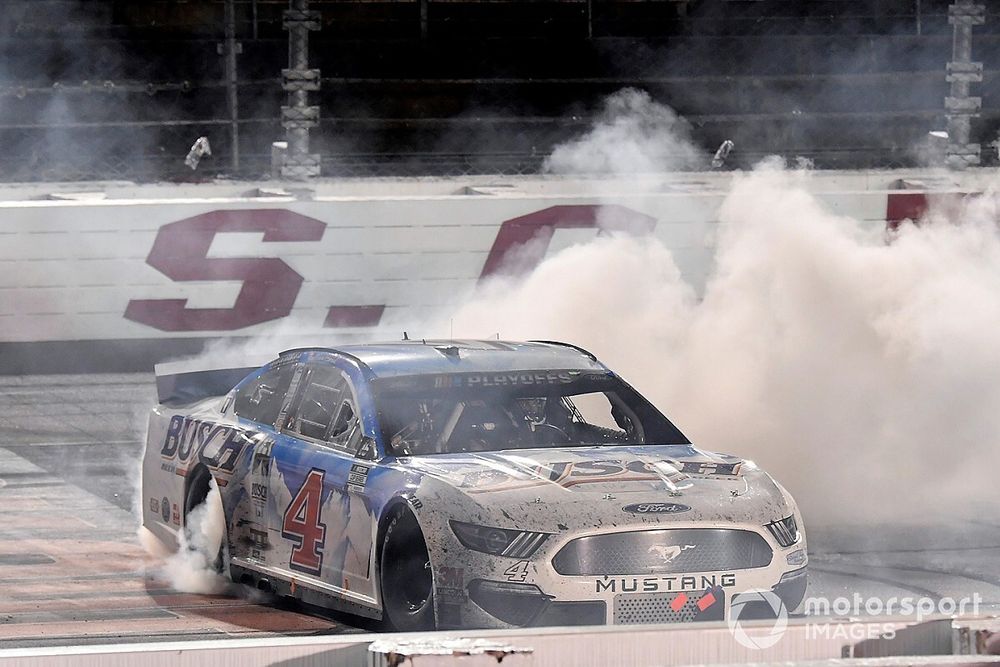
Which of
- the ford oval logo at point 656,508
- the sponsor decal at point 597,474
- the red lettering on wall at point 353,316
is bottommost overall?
the red lettering on wall at point 353,316

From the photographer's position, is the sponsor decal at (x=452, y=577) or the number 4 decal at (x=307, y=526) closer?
the sponsor decal at (x=452, y=577)

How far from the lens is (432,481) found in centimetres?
618

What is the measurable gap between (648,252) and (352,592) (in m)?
6.52

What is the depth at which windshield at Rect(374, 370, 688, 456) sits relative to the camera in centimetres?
679

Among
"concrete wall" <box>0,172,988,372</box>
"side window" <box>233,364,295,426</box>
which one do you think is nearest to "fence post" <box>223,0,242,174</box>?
"concrete wall" <box>0,172,988,372</box>

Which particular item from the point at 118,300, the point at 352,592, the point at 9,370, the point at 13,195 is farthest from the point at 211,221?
the point at 352,592

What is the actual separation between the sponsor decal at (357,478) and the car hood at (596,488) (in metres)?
0.19

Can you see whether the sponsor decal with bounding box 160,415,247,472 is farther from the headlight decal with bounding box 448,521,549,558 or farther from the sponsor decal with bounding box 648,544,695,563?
the sponsor decal with bounding box 648,544,695,563

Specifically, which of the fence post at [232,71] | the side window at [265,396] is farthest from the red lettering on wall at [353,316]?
the side window at [265,396]

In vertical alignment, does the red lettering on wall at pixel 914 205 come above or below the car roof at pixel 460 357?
below

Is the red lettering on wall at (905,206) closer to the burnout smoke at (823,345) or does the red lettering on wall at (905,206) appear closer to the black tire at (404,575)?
the burnout smoke at (823,345)

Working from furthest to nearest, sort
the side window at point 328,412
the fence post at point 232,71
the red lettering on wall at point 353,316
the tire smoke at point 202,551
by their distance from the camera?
Answer: the fence post at point 232,71, the red lettering on wall at point 353,316, the tire smoke at point 202,551, the side window at point 328,412

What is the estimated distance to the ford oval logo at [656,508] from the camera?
19.6 ft

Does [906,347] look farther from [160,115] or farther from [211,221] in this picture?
[160,115]
